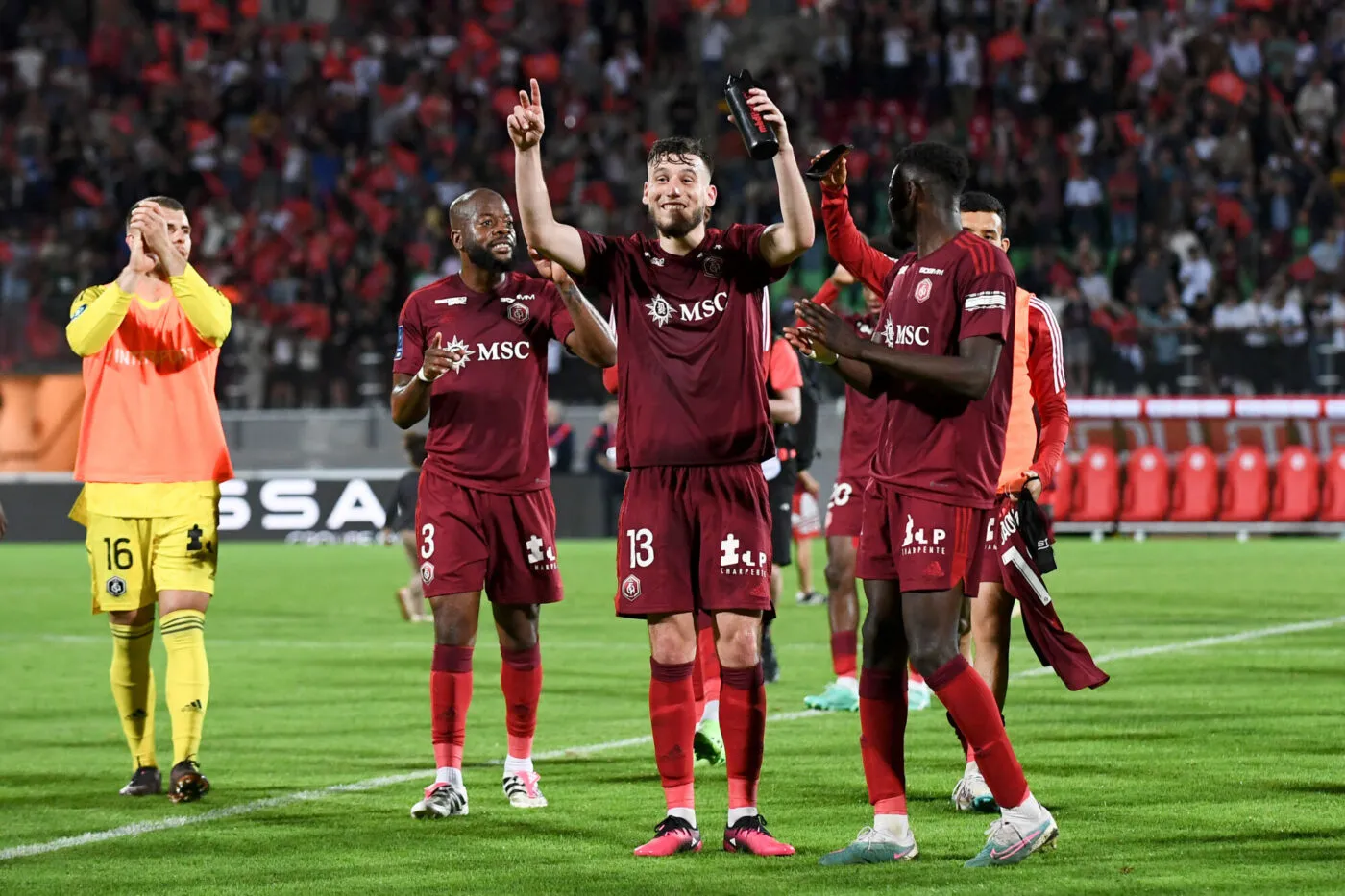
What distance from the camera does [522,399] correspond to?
797 centimetres

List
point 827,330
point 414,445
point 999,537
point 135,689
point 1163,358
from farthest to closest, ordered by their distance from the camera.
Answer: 1. point 1163,358
2. point 414,445
3. point 135,689
4. point 999,537
5. point 827,330

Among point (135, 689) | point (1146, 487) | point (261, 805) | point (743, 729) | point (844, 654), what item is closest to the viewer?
point (743, 729)

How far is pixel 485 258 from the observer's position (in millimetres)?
7895

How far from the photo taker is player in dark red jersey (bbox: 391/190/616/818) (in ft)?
25.7

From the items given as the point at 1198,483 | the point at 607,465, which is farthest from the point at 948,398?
the point at 1198,483

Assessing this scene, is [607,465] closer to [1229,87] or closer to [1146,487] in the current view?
[1146,487]

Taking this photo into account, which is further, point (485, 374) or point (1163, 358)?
point (1163, 358)

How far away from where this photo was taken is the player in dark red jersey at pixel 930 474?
615 cm

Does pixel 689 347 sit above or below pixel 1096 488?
above

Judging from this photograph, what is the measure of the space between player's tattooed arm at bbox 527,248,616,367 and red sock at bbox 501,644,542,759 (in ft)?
4.25

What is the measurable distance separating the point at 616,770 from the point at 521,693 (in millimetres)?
796

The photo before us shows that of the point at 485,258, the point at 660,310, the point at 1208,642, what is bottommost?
the point at 1208,642

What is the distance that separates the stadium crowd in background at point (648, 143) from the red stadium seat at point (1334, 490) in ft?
2.84

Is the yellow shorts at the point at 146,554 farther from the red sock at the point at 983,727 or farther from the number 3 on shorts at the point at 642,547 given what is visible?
the red sock at the point at 983,727
